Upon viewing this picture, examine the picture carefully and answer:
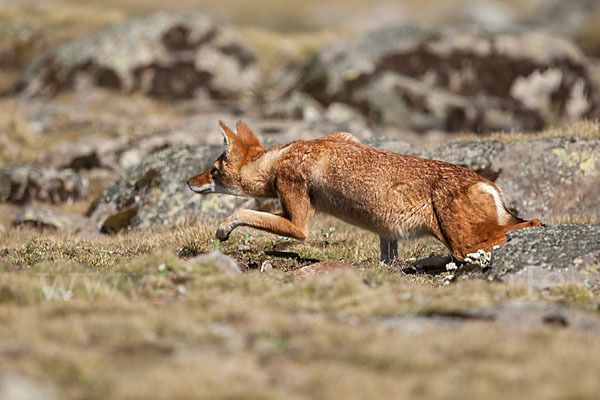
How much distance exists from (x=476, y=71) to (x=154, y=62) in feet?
50.0

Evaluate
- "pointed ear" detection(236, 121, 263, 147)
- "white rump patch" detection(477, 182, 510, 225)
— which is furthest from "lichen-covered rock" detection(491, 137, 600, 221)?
"pointed ear" detection(236, 121, 263, 147)

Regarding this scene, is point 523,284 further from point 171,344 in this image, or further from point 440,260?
point 171,344

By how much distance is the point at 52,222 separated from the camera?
1281 centimetres

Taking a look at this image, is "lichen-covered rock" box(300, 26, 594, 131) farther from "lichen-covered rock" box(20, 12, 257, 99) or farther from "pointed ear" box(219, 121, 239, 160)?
"pointed ear" box(219, 121, 239, 160)

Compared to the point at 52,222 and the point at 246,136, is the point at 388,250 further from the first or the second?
the point at 52,222

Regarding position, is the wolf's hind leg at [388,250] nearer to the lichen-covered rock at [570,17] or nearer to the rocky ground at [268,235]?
the rocky ground at [268,235]

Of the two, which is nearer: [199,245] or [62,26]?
[199,245]

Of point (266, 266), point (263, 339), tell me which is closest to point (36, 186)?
point (266, 266)

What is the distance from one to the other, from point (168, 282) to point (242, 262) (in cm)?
253

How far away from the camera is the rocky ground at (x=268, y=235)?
406cm

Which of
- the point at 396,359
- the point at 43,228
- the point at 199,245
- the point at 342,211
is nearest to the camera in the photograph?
the point at 396,359

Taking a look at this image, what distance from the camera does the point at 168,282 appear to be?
6.12 metres

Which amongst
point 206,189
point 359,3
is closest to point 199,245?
point 206,189

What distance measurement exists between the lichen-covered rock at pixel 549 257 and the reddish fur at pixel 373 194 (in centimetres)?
28
